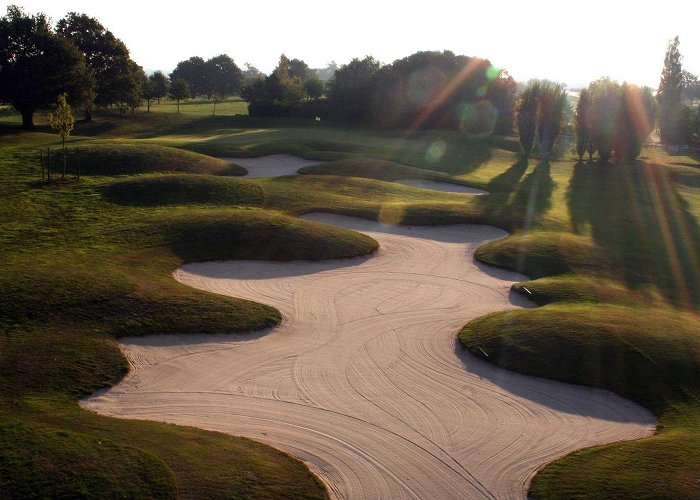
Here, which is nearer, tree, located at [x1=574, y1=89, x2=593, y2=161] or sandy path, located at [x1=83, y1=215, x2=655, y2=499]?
sandy path, located at [x1=83, y1=215, x2=655, y2=499]

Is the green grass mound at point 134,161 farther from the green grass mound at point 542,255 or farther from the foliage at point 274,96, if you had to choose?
the foliage at point 274,96

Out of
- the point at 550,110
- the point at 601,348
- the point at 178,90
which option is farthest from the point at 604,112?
the point at 178,90

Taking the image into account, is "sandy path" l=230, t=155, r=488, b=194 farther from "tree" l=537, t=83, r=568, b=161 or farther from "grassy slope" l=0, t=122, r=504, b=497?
"tree" l=537, t=83, r=568, b=161

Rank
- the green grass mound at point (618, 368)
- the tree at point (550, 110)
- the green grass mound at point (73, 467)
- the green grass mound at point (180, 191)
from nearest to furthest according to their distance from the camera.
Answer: the green grass mound at point (73, 467), the green grass mound at point (618, 368), the green grass mound at point (180, 191), the tree at point (550, 110)

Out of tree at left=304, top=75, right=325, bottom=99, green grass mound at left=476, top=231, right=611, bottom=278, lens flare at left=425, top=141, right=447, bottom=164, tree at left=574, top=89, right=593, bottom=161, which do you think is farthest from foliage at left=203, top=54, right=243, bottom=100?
green grass mound at left=476, top=231, right=611, bottom=278

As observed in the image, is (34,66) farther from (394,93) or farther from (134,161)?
(394,93)

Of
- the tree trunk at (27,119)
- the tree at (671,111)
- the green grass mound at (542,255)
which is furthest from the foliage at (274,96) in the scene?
the green grass mound at (542,255)

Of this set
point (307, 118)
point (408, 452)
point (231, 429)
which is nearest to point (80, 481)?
point (231, 429)

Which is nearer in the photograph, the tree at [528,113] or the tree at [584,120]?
the tree at [584,120]
